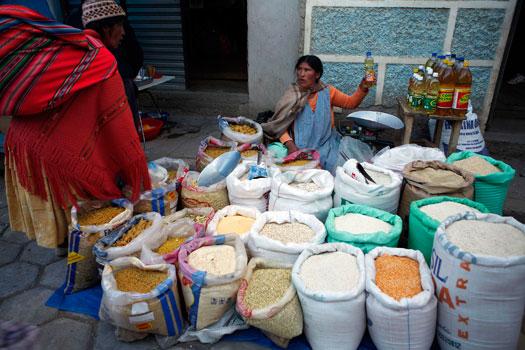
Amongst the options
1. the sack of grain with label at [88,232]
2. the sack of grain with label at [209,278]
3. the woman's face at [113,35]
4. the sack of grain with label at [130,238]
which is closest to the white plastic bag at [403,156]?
the sack of grain with label at [209,278]

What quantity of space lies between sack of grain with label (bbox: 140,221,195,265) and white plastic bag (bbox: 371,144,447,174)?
1.58 meters

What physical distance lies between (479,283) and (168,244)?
1.77 meters

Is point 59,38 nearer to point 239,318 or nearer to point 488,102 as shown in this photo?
point 239,318

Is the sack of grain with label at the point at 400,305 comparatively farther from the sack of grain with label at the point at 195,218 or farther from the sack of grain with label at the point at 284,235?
the sack of grain with label at the point at 195,218

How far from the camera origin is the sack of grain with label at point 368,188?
263cm

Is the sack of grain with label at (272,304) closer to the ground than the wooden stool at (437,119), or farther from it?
closer to the ground

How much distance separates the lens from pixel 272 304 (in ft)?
6.68

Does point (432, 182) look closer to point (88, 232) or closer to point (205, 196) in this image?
point (205, 196)

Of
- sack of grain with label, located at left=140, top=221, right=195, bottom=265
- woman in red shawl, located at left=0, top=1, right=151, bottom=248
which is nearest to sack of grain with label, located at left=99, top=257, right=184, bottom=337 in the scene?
sack of grain with label, located at left=140, top=221, right=195, bottom=265

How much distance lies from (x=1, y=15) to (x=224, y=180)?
171 centimetres

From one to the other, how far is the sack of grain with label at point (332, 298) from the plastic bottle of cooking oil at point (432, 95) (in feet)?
5.61

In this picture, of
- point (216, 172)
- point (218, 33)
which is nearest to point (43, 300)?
point (216, 172)

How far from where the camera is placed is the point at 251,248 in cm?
244

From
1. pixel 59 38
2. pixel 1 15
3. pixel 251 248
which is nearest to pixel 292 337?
pixel 251 248
